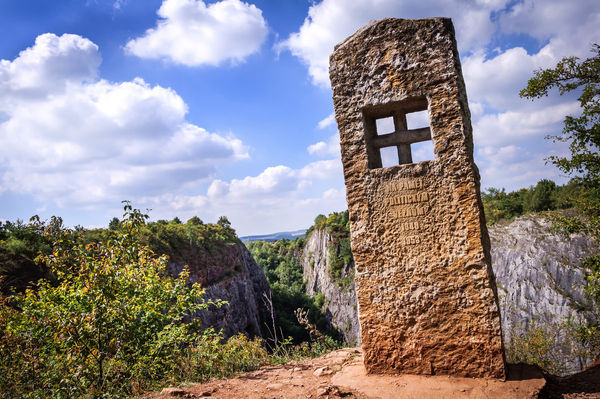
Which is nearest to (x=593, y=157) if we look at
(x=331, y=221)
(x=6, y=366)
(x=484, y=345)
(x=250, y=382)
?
(x=484, y=345)

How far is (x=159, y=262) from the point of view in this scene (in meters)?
5.32

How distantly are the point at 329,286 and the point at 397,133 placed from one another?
3957 centimetres

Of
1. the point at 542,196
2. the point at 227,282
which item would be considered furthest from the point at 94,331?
the point at 542,196

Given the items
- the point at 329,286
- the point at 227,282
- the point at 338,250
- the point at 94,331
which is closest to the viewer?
the point at 94,331

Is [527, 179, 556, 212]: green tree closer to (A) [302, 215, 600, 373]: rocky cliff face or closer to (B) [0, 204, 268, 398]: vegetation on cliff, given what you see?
(A) [302, 215, 600, 373]: rocky cliff face

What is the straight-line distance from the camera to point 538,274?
18516 mm

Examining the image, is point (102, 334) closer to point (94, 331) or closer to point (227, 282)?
point (94, 331)

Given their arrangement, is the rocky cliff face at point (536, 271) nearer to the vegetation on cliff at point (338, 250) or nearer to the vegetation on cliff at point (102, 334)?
the vegetation on cliff at point (102, 334)

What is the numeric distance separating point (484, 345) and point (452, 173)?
1823 millimetres

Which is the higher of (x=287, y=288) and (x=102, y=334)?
(x=102, y=334)

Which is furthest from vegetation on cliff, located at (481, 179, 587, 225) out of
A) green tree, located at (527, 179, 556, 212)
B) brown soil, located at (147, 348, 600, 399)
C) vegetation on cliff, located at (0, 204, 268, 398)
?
vegetation on cliff, located at (0, 204, 268, 398)

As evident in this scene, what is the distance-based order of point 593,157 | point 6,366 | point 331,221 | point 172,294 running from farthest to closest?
point 331,221 → point 593,157 → point 172,294 → point 6,366

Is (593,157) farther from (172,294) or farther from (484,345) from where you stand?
(172,294)

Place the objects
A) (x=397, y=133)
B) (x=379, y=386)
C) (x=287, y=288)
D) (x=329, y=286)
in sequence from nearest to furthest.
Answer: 1. (x=379, y=386)
2. (x=397, y=133)
3. (x=329, y=286)
4. (x=287, y=288)
